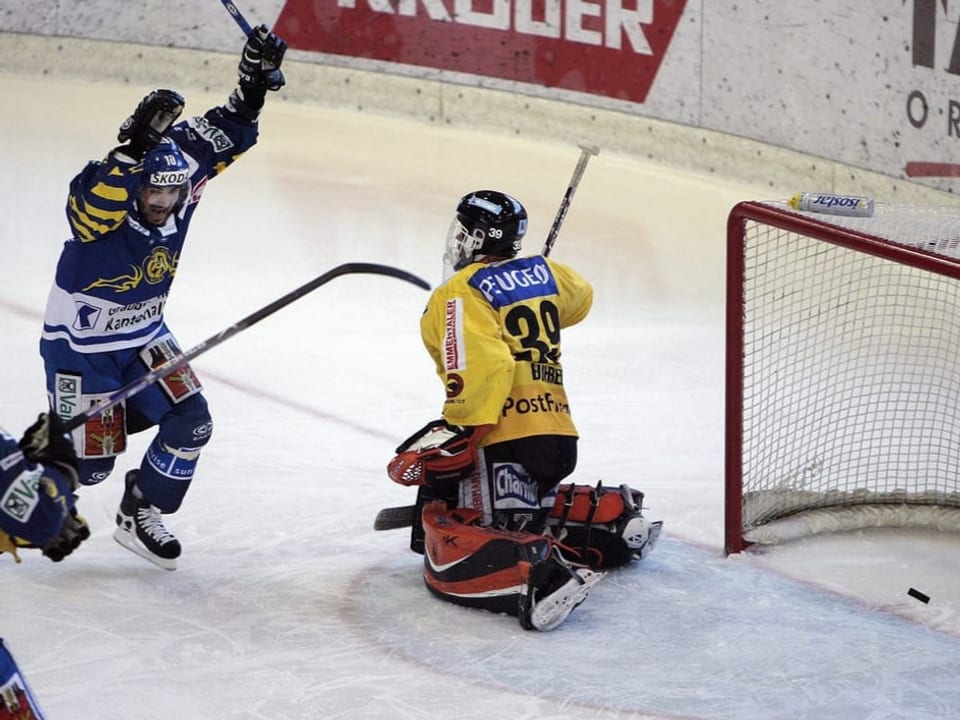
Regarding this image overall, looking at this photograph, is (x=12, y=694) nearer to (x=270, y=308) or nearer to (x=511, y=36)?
(x=270, y=308)

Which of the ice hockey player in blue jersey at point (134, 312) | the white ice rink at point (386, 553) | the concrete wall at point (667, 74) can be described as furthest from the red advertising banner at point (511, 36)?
the ice hockey player in blue jersey at point (134, 312)

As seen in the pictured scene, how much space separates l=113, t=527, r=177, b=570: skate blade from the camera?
406 cm

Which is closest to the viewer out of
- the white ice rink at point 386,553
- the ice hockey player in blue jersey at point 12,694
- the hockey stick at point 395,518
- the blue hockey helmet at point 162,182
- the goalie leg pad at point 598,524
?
the ice hockey player in blue jersey at point 12,694

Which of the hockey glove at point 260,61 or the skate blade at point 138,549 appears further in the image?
the hockey glove at point 260,61

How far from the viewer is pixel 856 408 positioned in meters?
4.98

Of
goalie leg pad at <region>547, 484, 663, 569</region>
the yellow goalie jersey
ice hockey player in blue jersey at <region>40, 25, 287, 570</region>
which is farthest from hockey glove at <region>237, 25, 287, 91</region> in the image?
goalie leg pad at <region>547, 484, 663, 569</region>

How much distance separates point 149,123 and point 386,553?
1.30 meters

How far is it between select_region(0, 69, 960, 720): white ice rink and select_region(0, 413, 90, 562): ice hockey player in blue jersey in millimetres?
677

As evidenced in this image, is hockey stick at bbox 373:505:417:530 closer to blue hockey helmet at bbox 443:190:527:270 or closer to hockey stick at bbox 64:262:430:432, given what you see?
blue hockey helmet at bbox 443:190:527:270

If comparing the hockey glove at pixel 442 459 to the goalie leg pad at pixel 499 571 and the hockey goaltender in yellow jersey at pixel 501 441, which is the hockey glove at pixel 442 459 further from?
the goalie leg pad at pixel 499 571

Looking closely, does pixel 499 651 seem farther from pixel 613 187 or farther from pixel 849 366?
pixel 613 187

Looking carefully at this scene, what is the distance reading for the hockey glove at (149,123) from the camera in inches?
149

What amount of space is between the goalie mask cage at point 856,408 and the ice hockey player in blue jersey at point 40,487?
2066 millimetres

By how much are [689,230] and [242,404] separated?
319cm
